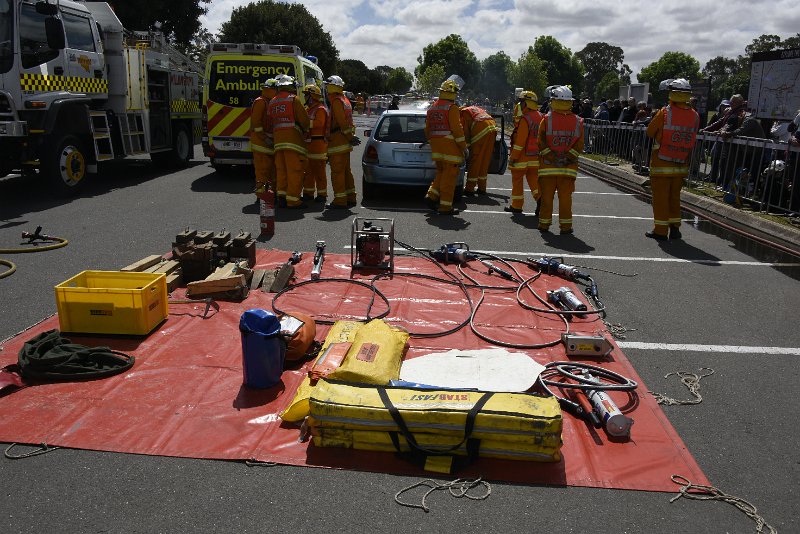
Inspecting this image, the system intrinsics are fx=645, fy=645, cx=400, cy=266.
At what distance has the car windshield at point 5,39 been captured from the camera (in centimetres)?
977

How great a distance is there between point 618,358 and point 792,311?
2.55 meters

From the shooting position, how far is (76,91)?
1120 centimetres

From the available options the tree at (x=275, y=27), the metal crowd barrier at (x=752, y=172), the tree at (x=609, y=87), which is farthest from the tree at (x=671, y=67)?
the metal crowd barrier at (x=752, y=172)

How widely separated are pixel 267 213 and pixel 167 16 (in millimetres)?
30225

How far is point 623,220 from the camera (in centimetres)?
1078

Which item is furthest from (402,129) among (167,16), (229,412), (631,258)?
(167,16)

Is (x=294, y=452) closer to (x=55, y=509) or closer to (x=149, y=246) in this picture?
(x=55, y=509)

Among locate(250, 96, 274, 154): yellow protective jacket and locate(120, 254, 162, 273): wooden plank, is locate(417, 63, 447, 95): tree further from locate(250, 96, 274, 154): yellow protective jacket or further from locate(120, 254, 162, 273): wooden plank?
locate(120, 254, 162, 273): wooden plank

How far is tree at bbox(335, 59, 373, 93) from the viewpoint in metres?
76.5

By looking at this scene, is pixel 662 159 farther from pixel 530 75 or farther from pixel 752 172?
pixel 530 75

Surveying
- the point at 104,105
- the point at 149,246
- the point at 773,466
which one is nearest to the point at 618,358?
the point at 773,466

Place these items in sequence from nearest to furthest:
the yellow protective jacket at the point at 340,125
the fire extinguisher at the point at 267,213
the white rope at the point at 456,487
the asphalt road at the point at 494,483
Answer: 1. the asphalt road at the point at 494,483
2. the white rope at the point at 456,487
3. the fire extinguisher at the point at 267,213
4. the yellow protective jacket at the point at 340,125

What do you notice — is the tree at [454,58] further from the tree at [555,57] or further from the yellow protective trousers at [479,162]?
the yellow protective trousers at [479,162]

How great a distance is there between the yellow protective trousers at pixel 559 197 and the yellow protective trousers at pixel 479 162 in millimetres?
2680
